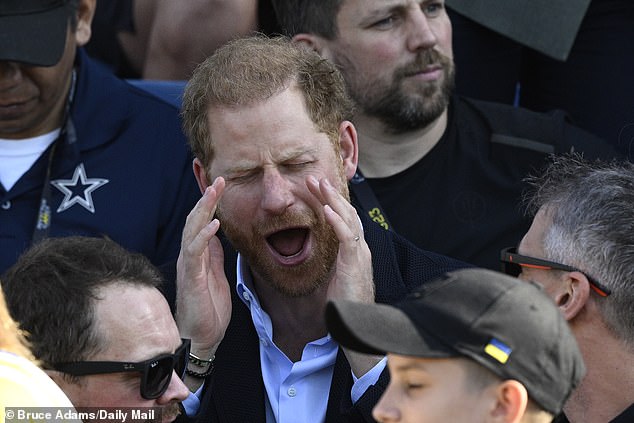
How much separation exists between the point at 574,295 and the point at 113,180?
1831 mm

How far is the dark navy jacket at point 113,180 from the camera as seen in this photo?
4.10 meters

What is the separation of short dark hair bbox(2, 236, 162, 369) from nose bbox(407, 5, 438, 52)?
168 cm

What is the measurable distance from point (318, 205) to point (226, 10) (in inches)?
57.1

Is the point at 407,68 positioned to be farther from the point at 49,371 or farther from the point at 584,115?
the point at 49,371

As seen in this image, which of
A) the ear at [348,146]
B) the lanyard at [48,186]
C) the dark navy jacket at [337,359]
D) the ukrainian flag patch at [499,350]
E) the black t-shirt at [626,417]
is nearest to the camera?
the ukrainian flag patch at [499,350]

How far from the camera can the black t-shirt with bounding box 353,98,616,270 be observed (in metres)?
4.25

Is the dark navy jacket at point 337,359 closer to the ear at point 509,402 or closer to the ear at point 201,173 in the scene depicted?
the ear at point 201,173

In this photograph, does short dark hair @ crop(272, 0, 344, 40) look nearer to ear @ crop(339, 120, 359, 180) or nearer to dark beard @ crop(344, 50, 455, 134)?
dark beard @ crop(344, 50, 455, 134)

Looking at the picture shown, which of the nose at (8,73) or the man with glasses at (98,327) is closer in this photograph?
the man with glasses at (98,327)

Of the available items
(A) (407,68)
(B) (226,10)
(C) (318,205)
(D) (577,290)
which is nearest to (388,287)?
(C) (318,205)

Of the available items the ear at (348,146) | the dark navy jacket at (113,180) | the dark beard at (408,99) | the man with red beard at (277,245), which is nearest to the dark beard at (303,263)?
the man with red beard at (277,245)

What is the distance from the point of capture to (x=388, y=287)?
3.48m

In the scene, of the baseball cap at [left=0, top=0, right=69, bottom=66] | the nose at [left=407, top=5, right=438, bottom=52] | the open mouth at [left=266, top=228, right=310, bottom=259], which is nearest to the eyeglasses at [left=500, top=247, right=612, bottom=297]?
the open mouth at [left=266, top=228, right=310, bottom=259]

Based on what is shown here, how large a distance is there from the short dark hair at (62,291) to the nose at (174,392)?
0.22m
